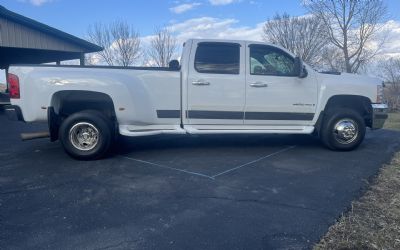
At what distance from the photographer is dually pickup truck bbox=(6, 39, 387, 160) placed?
5.81 meters

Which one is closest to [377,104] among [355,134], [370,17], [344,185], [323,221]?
[355,134]

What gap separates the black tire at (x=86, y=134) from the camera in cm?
582

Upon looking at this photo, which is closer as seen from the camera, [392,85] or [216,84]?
[216,84]

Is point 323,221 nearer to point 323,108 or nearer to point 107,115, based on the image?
point 323,108

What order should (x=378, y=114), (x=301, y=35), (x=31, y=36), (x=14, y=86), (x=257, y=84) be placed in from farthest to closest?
(x=301, y=35), (x=31, y=36), (x=378, y=114), (x=257, y=84), (x=14, y=86)

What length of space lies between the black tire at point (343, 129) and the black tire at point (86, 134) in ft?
13.5

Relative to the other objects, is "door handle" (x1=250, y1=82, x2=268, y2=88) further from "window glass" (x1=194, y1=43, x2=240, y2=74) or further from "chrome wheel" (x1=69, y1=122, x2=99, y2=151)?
"chrome wheel" (x1=69, y1=122, x2=99, y2=151)

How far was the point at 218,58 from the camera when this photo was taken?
6.42m

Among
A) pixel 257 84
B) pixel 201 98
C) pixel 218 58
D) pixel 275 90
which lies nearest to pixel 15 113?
pixel 201 98

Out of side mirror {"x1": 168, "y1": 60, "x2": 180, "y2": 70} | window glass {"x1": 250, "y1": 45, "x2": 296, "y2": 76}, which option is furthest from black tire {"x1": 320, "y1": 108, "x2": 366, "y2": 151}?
side mirror {"x1": 168, "y1": 60, "x2": 180, "y2": 70}

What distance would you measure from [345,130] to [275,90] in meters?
1.59

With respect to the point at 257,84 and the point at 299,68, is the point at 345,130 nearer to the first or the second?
the point at 299,68

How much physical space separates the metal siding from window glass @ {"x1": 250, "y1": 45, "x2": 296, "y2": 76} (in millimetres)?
12227

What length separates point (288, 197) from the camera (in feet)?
14.0
